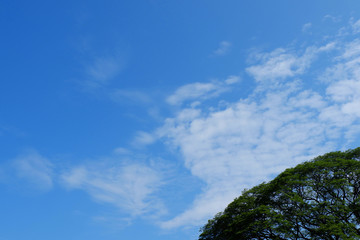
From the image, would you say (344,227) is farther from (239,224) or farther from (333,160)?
Answer: (239,224)

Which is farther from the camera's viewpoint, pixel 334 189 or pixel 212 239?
pixel 212 239

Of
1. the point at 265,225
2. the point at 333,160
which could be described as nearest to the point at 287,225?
the point at 265,225

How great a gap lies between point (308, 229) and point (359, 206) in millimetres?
5084

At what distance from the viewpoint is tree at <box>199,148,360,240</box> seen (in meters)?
30.8

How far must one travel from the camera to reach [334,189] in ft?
107

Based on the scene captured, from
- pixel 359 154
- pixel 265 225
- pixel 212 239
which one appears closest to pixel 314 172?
pixel 359 154

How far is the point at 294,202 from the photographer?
1313 inches

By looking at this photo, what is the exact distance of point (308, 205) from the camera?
32.2 meters

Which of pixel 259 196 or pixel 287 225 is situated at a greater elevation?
pixel 259 196

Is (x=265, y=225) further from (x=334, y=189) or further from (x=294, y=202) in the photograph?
(x=334, y=189)

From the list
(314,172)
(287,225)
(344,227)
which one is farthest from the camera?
(314,172)

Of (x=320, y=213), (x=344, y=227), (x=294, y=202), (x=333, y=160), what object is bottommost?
(x=344, y=227)

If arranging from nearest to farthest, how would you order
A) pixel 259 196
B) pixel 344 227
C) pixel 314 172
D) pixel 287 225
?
pixel 344 227 < pixel 287 225 < pixel 314 172 < pixel 259 196

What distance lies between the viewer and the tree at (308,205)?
30.8 meters
